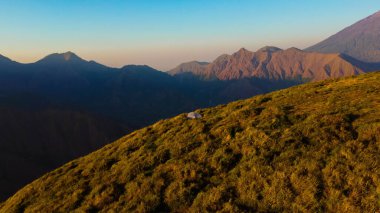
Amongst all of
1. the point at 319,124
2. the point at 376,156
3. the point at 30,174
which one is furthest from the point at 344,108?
the point at 30,174

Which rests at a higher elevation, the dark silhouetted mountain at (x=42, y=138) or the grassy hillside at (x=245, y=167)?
the grassy hillside at (x=245, y=167)

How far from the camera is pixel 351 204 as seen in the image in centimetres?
1045

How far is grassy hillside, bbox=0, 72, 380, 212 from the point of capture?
11617mm

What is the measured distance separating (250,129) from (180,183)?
19.5ft

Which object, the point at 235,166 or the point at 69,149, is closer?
the point at 235,166

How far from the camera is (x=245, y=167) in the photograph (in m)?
14.1

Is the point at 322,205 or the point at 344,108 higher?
the point at 344,108

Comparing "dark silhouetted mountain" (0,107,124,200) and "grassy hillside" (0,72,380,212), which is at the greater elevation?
"grassy hillside" (0,72,380,212)

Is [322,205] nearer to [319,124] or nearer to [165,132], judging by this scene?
[319,124]

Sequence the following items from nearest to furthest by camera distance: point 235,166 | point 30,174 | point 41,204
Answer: point 235,166
point 41,204
point 30,174

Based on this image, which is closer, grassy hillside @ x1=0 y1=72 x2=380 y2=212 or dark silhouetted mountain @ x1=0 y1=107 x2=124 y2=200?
grassy hillside @ x1=0 y1=72 x2=380 y2=212

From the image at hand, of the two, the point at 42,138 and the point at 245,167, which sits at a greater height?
the point at 245,167

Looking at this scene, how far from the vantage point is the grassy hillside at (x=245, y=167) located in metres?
11.6

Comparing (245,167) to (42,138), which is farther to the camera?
(42,138)
